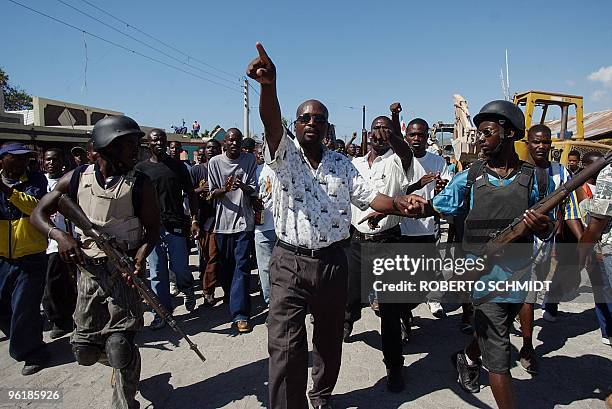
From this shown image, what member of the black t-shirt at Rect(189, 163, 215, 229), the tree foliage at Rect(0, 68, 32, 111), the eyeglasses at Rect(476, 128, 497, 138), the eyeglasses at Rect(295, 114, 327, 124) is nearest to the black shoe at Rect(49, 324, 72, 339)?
the black t-shirt at Rect(189, 163, 215, 229)

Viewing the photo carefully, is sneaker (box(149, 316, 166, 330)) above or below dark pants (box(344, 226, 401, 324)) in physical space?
below

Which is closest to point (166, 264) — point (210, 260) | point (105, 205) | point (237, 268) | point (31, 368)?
point (210, 260)

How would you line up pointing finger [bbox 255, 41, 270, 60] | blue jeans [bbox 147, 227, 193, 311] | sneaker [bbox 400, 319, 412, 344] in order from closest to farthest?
1. pointing finger [bbox 255, 41, 270, 60]
2. sneaker [bbox 400, 319, 412, 344]
3. blue jeans [bbox 147, 227, 193, 311]

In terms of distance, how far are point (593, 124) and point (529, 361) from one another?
13.2 meters

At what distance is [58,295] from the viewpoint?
440 centimetres

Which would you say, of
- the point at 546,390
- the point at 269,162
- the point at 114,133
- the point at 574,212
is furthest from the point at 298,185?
the point at 574,212

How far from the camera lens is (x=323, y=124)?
2.51m

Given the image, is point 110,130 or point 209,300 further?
point 209,300

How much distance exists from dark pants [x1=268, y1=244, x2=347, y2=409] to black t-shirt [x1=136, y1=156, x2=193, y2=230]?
238 cm

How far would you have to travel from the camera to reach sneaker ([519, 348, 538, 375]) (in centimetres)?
339

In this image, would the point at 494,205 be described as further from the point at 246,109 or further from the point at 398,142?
the point at 246,109

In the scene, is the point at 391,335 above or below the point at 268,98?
below

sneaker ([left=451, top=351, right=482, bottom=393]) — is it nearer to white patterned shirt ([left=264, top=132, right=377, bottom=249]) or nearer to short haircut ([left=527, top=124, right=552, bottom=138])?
white patterned shirt ([left=264, top=132, right=377, bottom=249])

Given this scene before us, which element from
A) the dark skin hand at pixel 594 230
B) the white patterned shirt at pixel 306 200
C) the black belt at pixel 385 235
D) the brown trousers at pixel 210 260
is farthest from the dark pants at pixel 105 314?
the dark skin hand at pixel 594 230
